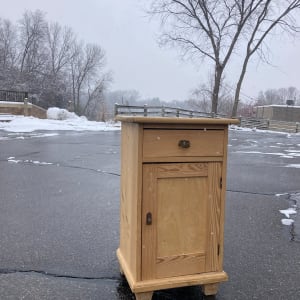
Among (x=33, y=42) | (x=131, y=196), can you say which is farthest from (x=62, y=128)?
(x=33, y=42)

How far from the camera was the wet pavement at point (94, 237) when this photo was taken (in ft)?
10.0

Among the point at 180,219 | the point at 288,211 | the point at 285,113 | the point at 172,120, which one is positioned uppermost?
the point at 172,120

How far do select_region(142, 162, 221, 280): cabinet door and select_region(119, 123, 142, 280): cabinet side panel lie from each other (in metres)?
0.04

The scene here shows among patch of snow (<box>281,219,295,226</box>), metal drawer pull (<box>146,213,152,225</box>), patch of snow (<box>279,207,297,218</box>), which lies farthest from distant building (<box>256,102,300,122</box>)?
metal drawer pull (<box>146,213,152,225</box>)

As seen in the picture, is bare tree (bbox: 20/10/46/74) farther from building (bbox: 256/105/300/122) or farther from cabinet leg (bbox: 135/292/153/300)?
cabinet leg (bbox: 135/292/153/300)

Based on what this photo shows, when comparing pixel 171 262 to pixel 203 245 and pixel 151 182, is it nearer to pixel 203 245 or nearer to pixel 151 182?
pixel 203 245

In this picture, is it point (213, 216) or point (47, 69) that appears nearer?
point (213, 216)

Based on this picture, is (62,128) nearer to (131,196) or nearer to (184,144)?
(131,196)

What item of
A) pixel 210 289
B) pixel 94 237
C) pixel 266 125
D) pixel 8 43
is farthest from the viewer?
pixel 8 43

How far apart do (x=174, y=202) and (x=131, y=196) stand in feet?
0.99

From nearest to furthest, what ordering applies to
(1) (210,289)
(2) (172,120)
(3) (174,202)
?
(2) (172,120), (3) (174,202), (1) (210,289)

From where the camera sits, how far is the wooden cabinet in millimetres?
2738

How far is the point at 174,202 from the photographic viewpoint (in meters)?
2.82

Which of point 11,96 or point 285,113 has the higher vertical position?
point 11,96
